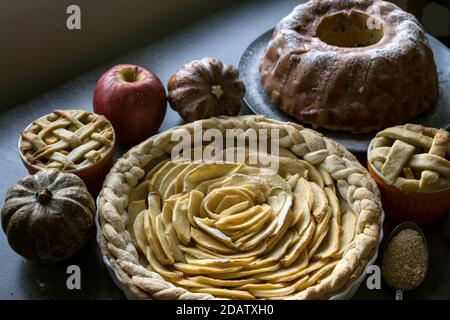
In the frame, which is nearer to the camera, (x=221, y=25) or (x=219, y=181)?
(x=219, y=181)

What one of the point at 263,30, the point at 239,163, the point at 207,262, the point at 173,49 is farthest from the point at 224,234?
the point at 263,30

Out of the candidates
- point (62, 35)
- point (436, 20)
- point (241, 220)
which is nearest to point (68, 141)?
point (241, 220)

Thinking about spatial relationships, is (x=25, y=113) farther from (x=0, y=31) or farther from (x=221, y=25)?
(x=221, y=25)

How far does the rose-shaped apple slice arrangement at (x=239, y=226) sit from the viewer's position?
1.17 m

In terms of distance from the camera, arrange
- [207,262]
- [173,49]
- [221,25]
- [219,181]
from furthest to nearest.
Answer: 1. [221,25]
2. [173,49]
3. [219,181]
4. [207,262]

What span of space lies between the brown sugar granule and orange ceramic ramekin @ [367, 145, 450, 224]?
0.23 feet

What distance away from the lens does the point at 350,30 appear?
1678 millimetres

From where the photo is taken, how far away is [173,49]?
74.4 inches

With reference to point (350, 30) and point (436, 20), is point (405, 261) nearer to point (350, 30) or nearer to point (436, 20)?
point (350, 30)

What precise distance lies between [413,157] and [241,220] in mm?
377

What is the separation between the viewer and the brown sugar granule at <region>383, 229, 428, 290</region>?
48.0 inches

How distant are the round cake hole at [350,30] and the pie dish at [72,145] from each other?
0.63 metres

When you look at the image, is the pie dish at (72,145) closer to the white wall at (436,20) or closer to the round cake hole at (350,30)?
the round cake hole at (350,30)

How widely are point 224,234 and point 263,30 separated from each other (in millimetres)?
947
